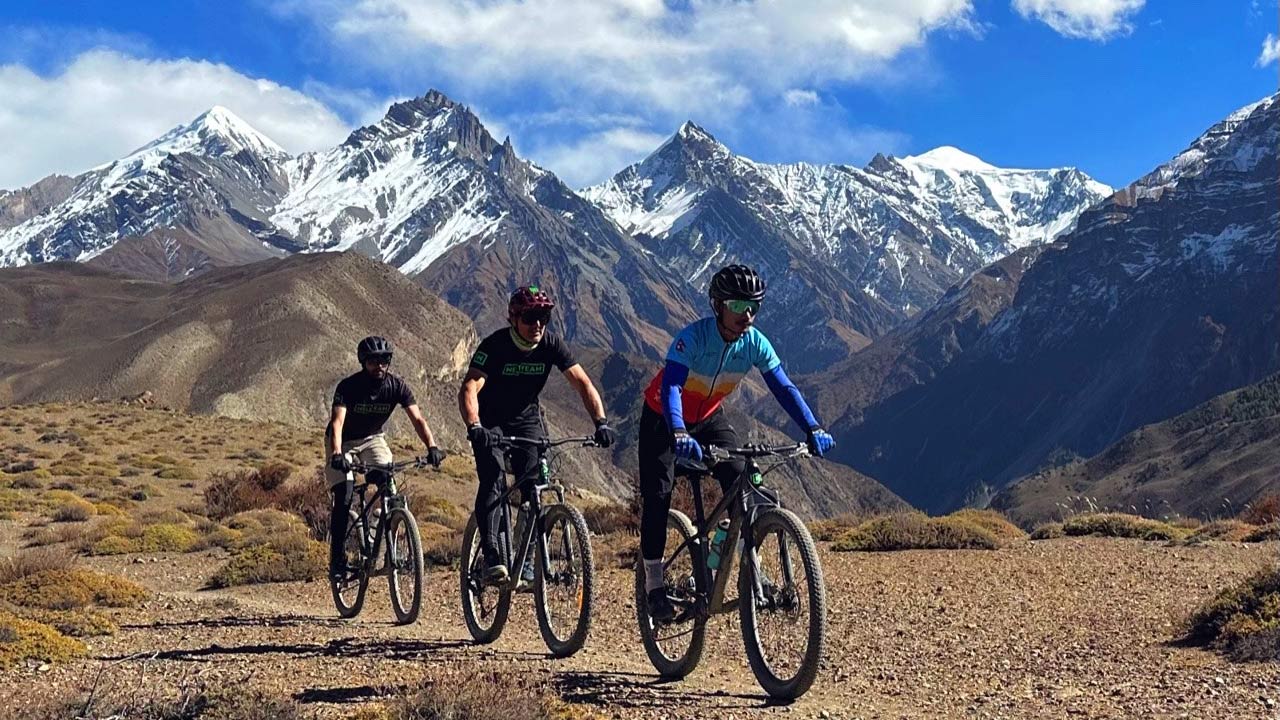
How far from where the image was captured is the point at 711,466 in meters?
7.58

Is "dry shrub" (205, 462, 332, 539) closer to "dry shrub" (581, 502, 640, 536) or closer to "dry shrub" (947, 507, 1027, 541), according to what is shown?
"dry shrub" (581, 502, 640, 536)

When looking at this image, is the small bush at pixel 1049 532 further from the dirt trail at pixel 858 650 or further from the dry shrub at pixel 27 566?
the dry shrub at pixel 27 566

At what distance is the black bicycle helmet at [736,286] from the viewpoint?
7.61 meters

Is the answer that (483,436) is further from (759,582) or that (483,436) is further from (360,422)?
(360,422)

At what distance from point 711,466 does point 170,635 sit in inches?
228

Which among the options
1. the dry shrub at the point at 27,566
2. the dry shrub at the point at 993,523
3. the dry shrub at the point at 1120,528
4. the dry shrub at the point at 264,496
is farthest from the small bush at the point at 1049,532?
the dry shrub at the point at 27,566

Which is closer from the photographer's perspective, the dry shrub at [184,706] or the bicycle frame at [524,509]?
the dry shrub at [184,706]

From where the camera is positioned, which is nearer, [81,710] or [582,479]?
[81,710]

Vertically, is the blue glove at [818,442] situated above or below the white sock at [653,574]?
above

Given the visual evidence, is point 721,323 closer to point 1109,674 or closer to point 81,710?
point 1109,674

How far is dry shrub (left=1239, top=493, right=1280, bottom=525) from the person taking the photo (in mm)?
19291

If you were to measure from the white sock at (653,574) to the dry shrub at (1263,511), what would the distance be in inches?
591

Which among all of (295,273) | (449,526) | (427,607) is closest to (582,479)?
(295,273)

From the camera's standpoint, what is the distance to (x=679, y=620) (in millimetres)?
7902
